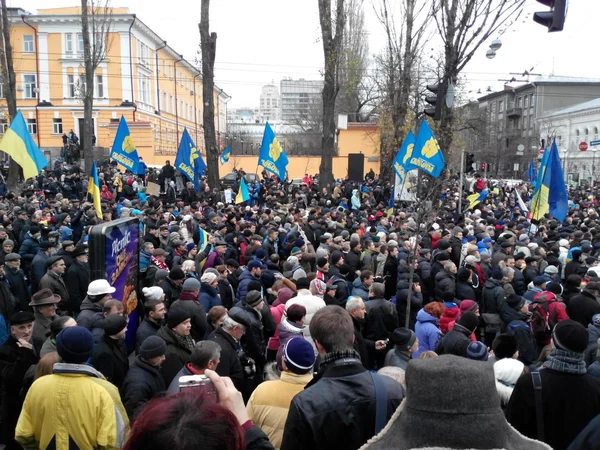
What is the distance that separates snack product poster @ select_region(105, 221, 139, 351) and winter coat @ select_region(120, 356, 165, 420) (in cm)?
177

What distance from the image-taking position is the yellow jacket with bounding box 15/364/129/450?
3.63 meters

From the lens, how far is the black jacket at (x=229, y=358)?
519 cm

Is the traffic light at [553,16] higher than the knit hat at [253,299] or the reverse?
higher

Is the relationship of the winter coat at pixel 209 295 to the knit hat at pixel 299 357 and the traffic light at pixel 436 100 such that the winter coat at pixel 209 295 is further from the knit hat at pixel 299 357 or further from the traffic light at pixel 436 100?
the traffic light at pixel 436 100

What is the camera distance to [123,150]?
15156mm

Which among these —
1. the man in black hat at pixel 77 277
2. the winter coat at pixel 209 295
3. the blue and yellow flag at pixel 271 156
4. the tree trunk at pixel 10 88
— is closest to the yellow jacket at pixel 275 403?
the winter coat at pixel 209 295

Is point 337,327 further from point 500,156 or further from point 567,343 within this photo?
point 500,156

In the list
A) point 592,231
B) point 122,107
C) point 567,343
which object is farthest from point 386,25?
point 122,107

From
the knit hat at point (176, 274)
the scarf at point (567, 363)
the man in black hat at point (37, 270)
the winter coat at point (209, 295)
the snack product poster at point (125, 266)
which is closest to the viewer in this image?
the scarf at point (567, 363)

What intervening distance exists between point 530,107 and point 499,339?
8309 centimetres

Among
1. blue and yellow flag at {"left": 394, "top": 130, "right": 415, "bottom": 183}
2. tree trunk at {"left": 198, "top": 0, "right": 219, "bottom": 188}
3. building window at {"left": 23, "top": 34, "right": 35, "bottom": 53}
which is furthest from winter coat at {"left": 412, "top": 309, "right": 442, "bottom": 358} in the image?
building window at {"left": 23, "top": 34, "right": 35, "bottom": 53}

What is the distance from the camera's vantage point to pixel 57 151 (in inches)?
2031

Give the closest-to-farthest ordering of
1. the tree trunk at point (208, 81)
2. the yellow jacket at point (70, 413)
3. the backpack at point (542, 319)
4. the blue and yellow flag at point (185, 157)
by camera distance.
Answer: the yellow jacket at point (70, 413), the backpack at point (542, 319), the blue and yellow flag at point (185, 157), the tree trunk at point (208, 81)

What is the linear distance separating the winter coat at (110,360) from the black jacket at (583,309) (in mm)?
5099
